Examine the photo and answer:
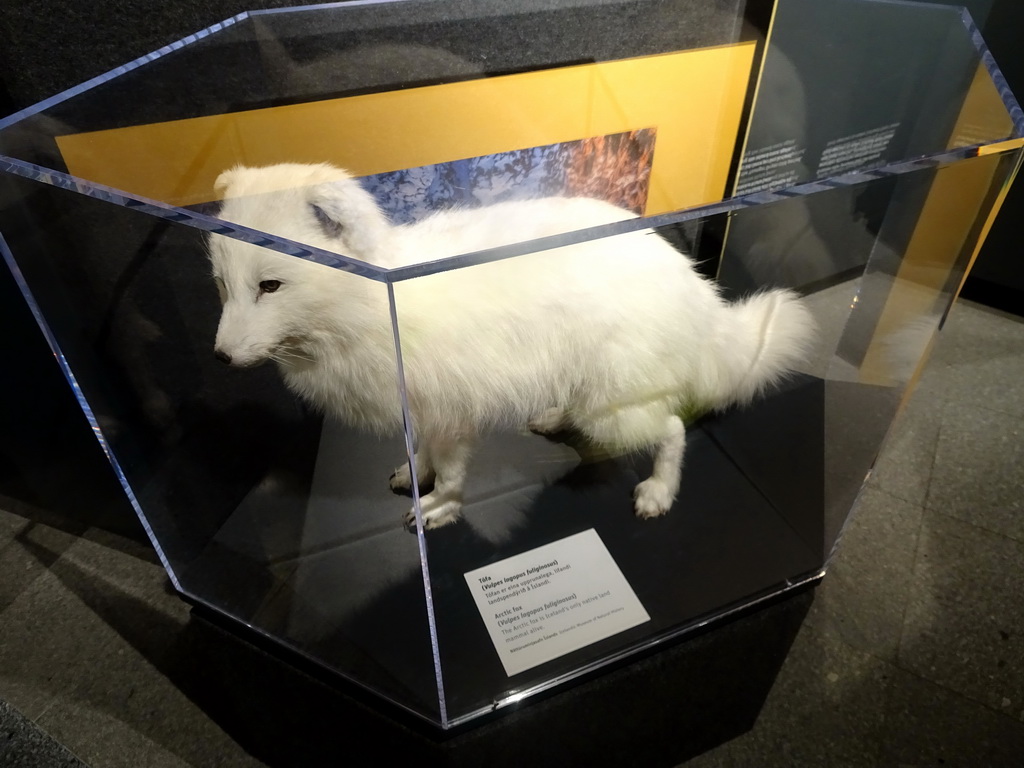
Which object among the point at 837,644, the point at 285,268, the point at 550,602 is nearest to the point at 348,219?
the point at 285,268

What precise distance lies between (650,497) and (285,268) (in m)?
0.67

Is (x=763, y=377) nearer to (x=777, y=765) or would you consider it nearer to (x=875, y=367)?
(x=875, y=367)

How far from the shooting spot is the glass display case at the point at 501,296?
703 millimetres

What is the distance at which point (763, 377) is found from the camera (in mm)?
952

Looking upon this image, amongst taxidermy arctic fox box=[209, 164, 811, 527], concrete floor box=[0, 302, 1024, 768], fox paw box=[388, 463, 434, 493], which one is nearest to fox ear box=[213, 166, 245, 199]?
taxidermy arctic fox box=[209, 164, 811, 527]

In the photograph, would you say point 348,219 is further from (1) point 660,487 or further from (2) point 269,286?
(1) point 660,487

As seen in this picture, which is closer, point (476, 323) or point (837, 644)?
point (476, 323)

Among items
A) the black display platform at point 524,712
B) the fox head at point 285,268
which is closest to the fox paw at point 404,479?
the fox head at point 285,268

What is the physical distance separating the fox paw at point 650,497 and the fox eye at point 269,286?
2.13 feet

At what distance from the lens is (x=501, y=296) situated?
0.71 meters

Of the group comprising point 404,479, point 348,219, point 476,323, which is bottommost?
point 404,479

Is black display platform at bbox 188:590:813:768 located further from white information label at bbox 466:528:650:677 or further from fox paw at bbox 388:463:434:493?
fox paw at bbox 388:463:434:493

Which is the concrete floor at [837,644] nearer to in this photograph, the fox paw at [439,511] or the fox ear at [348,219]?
the fox paw at [439,511]

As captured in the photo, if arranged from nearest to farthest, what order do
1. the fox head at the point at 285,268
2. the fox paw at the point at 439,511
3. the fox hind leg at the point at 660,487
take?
the fox head at the point at 285,268 < the fox paw at the point at 439,511 < the fox hind leg at the point at 660,487
